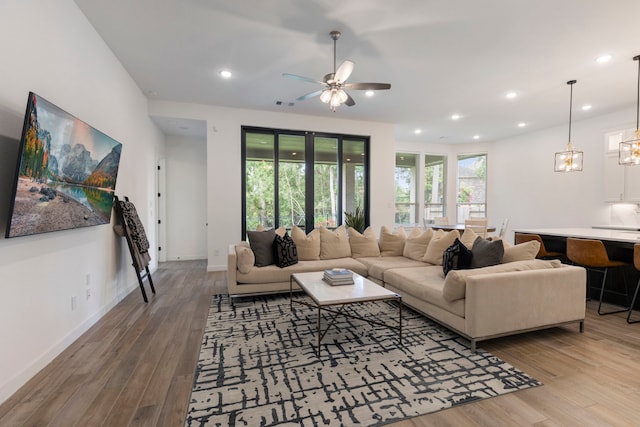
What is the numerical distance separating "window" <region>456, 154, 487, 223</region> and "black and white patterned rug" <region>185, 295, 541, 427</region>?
6.90 meters

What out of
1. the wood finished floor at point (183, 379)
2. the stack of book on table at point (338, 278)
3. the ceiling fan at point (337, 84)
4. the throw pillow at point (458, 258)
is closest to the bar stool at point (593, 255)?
the wood finished floor at point (183, 379)

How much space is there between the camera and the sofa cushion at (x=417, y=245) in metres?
4.43

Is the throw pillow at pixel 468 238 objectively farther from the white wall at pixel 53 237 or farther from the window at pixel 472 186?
the window at pixel 472 186

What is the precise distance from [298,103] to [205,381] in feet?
15.2

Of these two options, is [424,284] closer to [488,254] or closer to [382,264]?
[488,254]

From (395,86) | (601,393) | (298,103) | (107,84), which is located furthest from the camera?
(298,103)

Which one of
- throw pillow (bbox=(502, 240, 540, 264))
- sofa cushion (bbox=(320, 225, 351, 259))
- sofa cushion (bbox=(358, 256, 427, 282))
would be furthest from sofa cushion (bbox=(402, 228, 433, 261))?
throw pillow (bbox=(502, 240, 540, 264))

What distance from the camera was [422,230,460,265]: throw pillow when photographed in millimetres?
4039

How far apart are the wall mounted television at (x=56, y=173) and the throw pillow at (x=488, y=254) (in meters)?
3.83

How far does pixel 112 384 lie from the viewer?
6.89ft

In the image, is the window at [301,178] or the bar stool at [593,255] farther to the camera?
the window at [301,178]

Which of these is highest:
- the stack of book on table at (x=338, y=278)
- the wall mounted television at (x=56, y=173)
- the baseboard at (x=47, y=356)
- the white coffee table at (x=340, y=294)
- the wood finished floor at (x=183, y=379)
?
the wall mounted television at (x=56, y=173)

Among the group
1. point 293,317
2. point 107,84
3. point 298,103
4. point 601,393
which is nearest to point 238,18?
point 107,84

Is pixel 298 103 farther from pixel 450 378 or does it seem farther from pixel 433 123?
pixel 450 378
